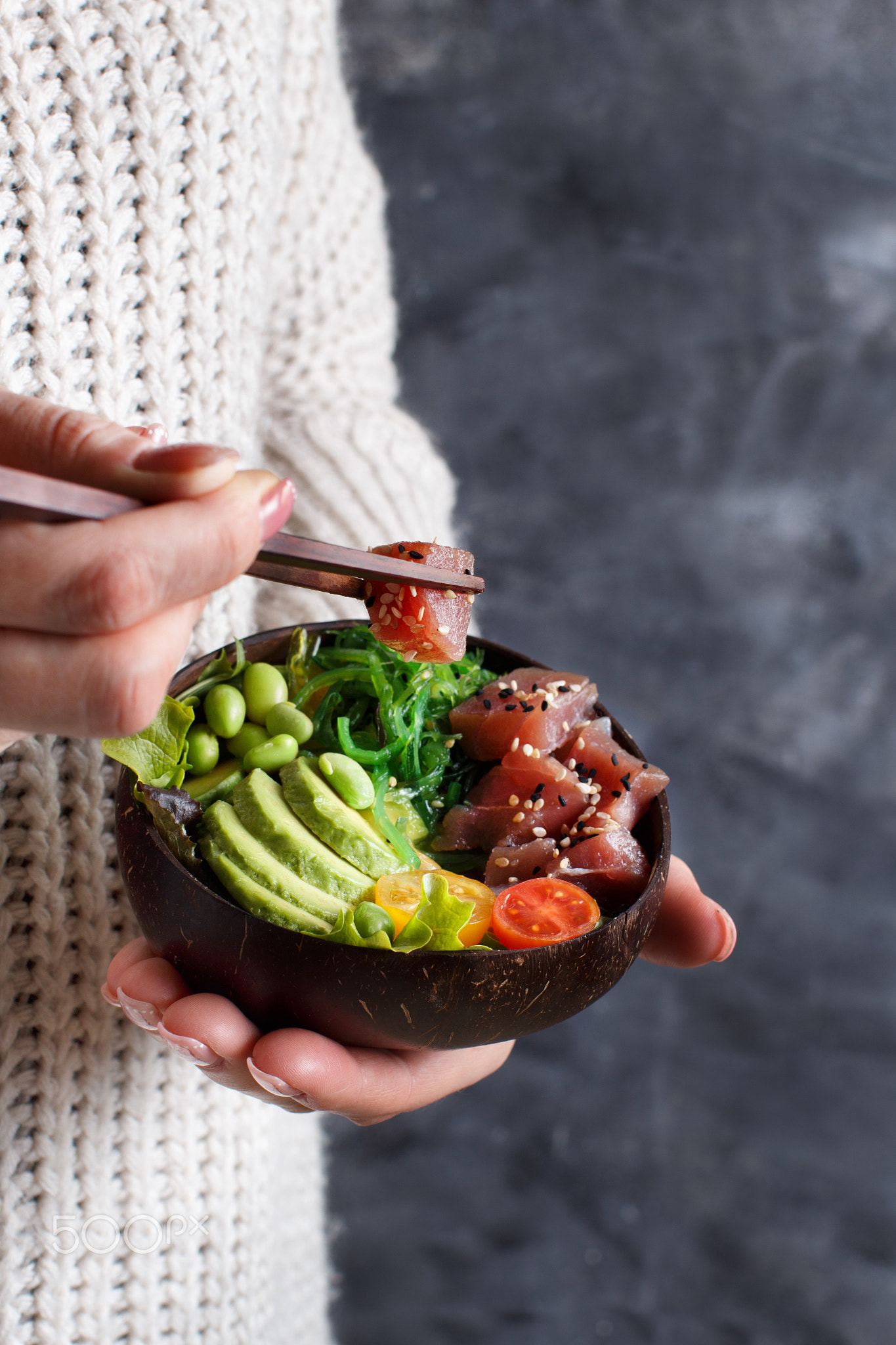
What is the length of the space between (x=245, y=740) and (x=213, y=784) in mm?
57

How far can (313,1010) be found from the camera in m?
0.80

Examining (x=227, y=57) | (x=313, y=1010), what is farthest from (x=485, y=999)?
(x=227, y=57)

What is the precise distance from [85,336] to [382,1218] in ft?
7.42

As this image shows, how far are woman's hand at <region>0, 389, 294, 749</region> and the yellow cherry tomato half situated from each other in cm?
29

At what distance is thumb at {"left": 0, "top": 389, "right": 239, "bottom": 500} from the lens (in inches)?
24.6

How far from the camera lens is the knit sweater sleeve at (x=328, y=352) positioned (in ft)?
4.64

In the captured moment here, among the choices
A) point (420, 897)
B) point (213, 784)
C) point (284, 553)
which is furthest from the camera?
point (213, 784)

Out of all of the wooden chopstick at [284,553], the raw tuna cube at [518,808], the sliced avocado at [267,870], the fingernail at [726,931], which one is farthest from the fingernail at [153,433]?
the fingernail at [726,931]

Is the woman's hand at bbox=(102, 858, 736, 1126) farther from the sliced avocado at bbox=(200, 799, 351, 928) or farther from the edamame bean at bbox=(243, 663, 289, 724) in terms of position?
the edamame bean at bbox=(243, 663, 289, 724)

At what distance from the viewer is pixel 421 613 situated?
911mm

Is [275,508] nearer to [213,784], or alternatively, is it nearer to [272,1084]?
[213,784]

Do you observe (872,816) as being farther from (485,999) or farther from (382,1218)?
(485,999)

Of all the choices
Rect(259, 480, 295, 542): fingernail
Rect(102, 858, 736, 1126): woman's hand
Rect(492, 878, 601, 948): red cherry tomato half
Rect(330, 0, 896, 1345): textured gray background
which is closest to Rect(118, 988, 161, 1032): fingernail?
Rect(102, 858, 736, 1126): woman's hand

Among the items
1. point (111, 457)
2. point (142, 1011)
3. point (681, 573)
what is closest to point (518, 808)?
point (142, 1011)
